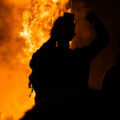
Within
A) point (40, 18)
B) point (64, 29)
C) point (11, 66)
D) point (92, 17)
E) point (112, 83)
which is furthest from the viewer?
point (11, 66)

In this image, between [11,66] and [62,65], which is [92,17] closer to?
[62,65]

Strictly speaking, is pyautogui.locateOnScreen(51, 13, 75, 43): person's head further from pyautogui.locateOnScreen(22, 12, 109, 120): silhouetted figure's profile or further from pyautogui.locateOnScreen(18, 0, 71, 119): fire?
pyautogui.locateOnScreen(18, 0, 71, 119): fire

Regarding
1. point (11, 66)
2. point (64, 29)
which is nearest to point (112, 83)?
point (64, 29)

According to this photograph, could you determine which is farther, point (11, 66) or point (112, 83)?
point (11, 66)

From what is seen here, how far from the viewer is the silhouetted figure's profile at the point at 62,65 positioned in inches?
69.1

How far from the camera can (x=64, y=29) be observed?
1.96 meters

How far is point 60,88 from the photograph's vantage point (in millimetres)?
1797

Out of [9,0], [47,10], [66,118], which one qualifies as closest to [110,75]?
[66,118]

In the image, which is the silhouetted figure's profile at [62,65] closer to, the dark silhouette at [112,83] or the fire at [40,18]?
the dark silhouette at [112,83]

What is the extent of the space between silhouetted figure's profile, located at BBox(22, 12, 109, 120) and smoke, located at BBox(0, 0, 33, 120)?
544 cm

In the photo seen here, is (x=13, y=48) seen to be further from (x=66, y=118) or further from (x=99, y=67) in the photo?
(x=66, y=118)

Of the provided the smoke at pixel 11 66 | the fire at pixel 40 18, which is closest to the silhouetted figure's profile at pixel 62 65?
the fire at pixel 40 18

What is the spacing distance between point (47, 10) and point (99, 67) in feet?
5.74

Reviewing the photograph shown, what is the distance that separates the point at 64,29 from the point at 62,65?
11.3 inches
